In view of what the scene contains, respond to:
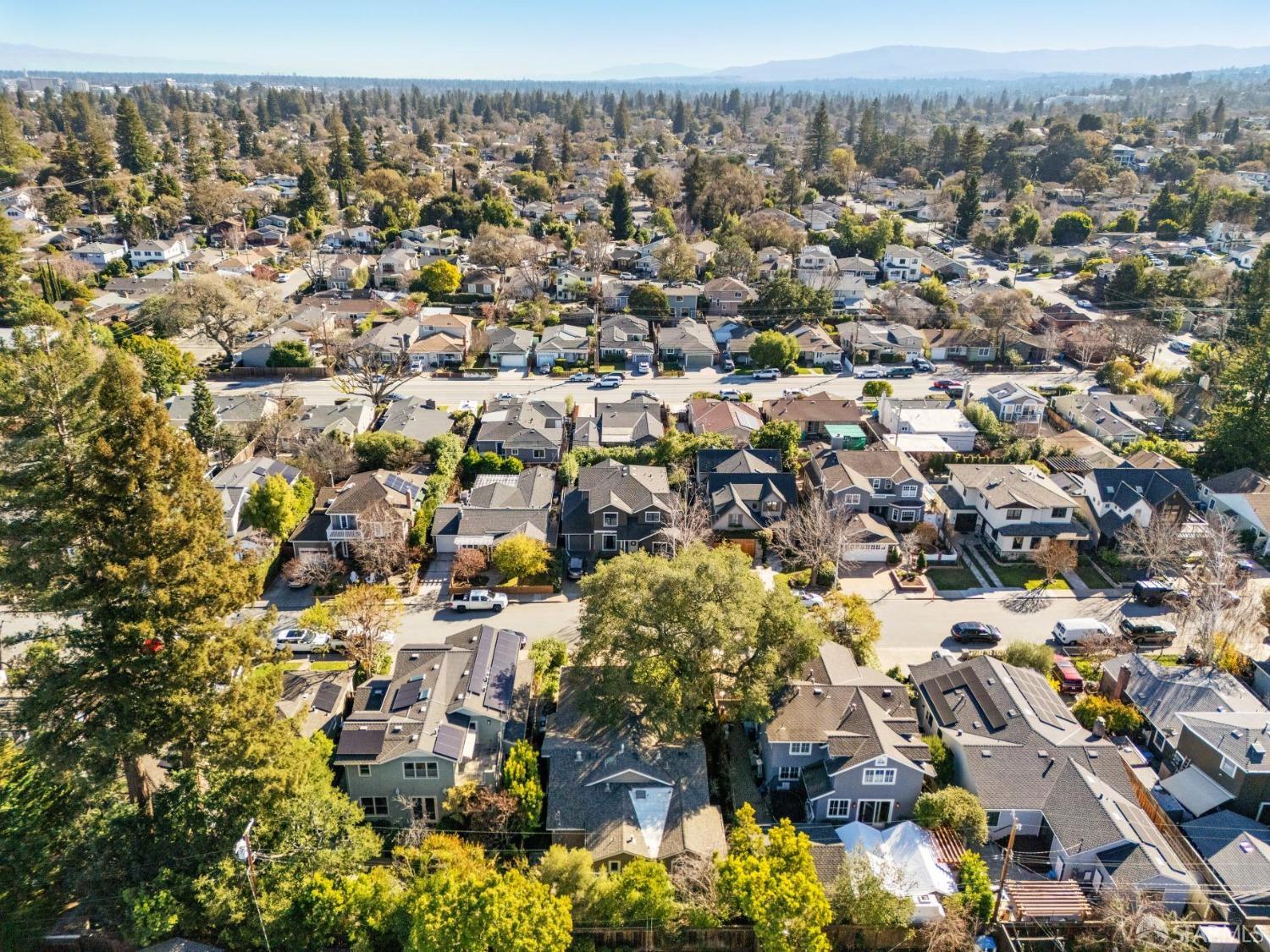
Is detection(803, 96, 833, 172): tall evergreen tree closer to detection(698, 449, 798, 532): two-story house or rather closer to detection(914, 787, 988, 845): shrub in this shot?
detection(698, 449, 798, 532): two-story house

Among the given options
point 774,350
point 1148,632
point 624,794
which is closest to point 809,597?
point 1148,632

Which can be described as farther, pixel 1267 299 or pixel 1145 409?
pixel 1267 299

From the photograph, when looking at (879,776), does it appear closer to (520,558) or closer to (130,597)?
(520,558)

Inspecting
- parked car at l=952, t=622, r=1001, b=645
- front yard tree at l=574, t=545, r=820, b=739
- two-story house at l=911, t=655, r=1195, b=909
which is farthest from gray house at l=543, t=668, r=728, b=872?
parked car at l=952, t=622, r=1001, b=645

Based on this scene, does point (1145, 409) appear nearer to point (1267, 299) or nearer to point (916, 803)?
point (1267, 299)

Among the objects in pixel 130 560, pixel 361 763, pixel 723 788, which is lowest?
pixel 723 788

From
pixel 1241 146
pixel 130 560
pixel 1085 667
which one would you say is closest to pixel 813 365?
pixel 1085 667

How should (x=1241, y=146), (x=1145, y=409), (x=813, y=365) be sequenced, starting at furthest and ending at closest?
(x=1241, y=146) → (x=813, y=365) → (x=1145, y=409)
